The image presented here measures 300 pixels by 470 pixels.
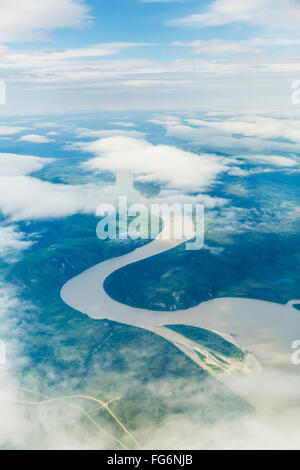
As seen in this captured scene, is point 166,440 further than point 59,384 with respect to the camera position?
No

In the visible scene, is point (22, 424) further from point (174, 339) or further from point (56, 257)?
point (56, 257)

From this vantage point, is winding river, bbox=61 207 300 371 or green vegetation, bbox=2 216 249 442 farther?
winding river, bbox=61 207 300 371

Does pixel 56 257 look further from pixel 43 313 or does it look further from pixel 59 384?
pixel 59 384

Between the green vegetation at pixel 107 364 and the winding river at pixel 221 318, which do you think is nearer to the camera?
the green vegetation at pixel 107 364

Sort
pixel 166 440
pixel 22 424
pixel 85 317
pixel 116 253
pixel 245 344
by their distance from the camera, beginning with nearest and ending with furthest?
1. pixel 166 440
2. pixel 22 424
3. pixel 245 344
4. pixel 85 317
5. pixel 116 253

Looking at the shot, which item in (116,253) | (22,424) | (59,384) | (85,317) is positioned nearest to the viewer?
(22,424)

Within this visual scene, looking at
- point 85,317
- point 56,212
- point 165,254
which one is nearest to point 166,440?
point 85,317

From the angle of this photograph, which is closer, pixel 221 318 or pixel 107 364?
pixel 107 364

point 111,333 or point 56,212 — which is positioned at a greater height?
point 56,212

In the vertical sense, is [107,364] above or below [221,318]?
below

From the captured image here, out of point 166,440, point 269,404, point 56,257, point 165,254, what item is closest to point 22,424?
point 166,440
